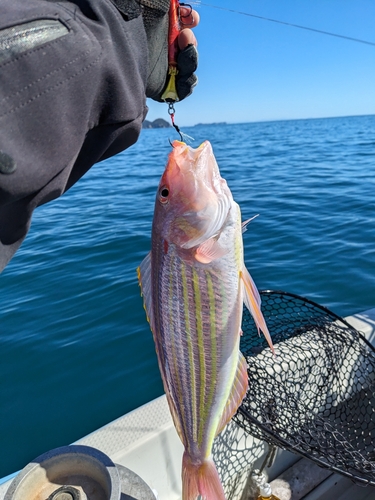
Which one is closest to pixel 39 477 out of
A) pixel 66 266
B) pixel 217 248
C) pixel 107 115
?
pixel 217 248

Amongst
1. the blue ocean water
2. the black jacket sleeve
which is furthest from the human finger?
the blue ocean water

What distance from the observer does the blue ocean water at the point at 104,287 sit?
169 inches

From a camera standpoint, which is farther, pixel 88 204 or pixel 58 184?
pixel 88 204

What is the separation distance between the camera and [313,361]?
333 centimetres

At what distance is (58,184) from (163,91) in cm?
123

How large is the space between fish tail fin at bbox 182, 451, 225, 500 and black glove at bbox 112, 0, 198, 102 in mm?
1910

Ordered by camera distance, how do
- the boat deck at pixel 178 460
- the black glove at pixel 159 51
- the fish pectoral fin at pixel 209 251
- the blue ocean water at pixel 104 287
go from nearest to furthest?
the black glove at pixel 159 51
the fish pectoral fin at pixel 209 251
the boat deck at pixel 178 460
the blue ocean water at pixel 104 287

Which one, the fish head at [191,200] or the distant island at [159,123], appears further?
the distant island at [159,123]

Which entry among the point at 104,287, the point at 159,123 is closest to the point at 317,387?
the point at 104,287

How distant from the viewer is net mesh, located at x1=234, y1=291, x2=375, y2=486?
2723 millimetres

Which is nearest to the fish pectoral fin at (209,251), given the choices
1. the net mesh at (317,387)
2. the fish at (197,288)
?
the fish at (197,288)

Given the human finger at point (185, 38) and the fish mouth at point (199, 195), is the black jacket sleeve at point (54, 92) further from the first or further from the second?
the human finger at point (185, 38)

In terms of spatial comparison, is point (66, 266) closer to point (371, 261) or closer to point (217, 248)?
point (371, 261)

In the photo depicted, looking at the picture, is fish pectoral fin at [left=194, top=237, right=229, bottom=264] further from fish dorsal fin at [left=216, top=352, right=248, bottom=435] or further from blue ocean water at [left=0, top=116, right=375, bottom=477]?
blue ocean water at [left=0, top=116, right=375, bottom=477]
